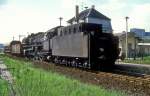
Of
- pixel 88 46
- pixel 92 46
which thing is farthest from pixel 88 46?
pixel 92 46

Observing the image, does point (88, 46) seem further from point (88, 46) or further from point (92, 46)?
point (92, 46)

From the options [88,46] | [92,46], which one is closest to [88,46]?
[88,46]

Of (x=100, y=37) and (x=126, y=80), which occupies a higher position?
(x=100, y=37)

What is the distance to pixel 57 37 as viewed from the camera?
3259 cm

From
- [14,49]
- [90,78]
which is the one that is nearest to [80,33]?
[90,78]

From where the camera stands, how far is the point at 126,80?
57.5 ft

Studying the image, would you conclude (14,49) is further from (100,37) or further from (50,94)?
(50,94)

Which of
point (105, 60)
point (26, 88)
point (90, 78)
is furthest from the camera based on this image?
point (105, 60)

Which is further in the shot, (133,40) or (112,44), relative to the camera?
(133,40)

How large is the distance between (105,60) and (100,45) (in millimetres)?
991

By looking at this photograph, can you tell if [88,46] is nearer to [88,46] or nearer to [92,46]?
[88,46]

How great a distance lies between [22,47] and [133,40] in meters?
22.7

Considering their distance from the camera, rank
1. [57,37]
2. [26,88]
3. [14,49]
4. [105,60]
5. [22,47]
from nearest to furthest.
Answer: [26,88] < [105,60] < [57,37] < [22,47] < [14,49]

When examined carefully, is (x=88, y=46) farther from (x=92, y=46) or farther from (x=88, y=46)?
(x=92, y=46)
